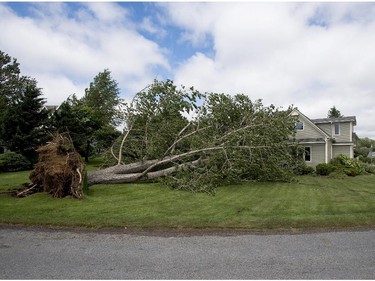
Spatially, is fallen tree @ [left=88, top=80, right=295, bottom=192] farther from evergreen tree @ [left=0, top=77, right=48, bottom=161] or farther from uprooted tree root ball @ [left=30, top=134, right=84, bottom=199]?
evergreen tree @ [left=0, top=77, right=48, bottom=161]

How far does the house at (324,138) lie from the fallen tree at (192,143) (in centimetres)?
1022

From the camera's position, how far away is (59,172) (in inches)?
340

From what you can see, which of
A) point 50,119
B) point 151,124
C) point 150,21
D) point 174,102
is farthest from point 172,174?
point 50,119

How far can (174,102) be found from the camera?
1333 centimetres

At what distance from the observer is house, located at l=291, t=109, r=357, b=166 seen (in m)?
23.0

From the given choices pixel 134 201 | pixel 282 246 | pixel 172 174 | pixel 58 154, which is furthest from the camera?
pixel 172 174

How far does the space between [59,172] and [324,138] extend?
67.4 feet

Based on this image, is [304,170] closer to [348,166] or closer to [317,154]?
[348,166]

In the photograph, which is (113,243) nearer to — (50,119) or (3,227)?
(3,227)

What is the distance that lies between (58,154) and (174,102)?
5.73 meters

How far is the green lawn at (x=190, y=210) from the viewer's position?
6.29 metres

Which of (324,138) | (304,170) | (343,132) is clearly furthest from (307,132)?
(304,170)

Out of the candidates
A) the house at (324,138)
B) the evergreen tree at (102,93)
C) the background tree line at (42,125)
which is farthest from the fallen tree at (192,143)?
the evergreen tree at (102,93)

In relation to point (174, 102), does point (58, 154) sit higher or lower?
lower
